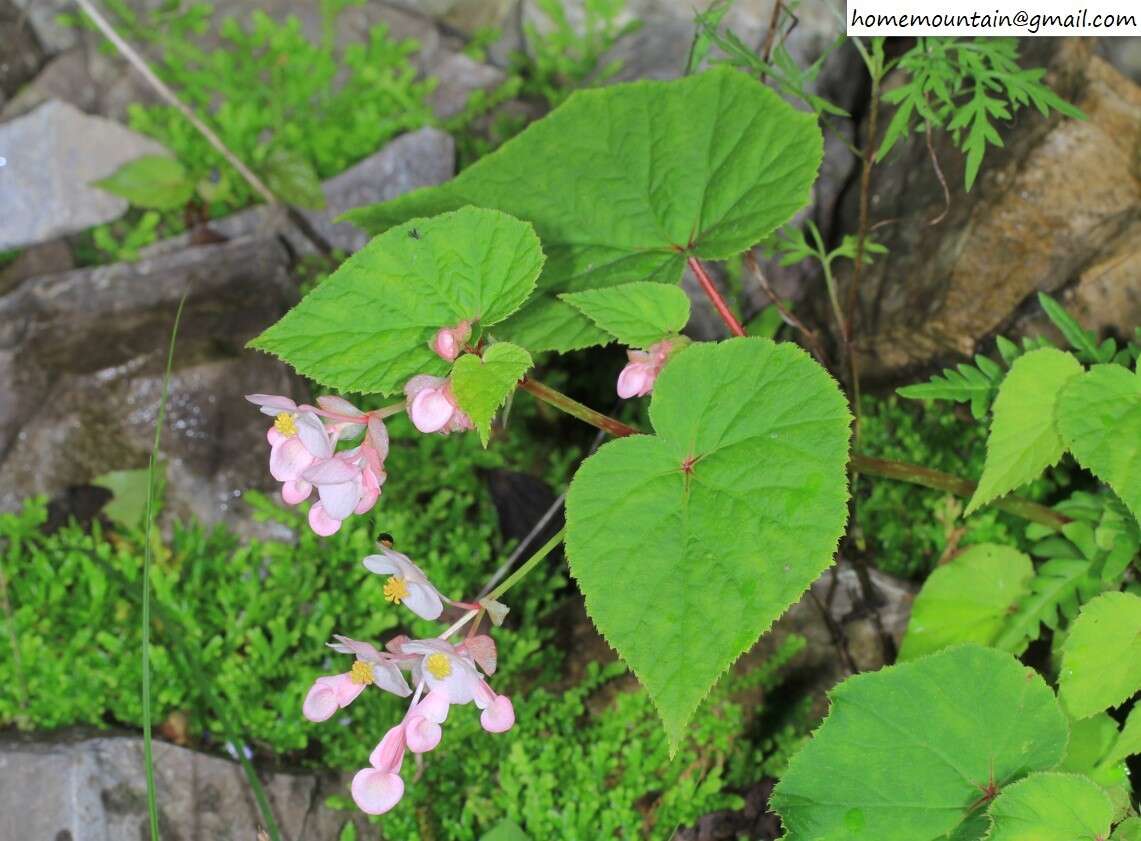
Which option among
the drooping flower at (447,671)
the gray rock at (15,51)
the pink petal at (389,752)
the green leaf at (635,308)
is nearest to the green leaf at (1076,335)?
the green leaf at (635,308)

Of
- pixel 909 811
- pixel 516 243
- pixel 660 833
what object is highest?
pixel 516 243

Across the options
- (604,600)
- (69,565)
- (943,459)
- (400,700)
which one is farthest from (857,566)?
(69,565)

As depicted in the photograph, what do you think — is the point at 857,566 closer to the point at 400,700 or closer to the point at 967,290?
the point at 967,290

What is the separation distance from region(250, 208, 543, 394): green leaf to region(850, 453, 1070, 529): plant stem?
0.68 meters

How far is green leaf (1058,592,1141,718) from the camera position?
176 cm

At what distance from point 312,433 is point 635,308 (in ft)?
1.69

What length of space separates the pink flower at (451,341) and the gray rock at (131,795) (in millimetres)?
1206

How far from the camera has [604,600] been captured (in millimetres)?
1422

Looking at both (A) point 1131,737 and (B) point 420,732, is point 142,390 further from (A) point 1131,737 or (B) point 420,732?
(A) point 1131,737

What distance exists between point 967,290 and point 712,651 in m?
1.68

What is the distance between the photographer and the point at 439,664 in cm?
142

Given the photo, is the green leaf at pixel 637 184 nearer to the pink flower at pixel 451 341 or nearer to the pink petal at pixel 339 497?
the pink flower at pixel 451 341

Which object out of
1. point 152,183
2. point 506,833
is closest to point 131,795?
point 506,833

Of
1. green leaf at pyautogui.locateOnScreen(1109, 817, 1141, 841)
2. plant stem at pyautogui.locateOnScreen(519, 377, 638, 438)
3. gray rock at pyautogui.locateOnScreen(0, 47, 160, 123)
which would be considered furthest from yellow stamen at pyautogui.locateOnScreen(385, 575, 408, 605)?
gray rock at pyautogui.locateOnScreen(0, 47, 160, 123)
